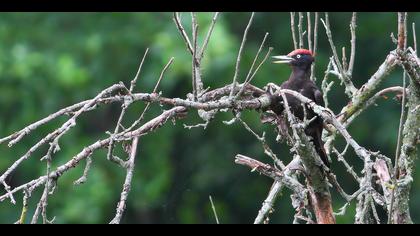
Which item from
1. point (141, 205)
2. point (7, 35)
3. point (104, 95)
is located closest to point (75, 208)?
point (141, 205)

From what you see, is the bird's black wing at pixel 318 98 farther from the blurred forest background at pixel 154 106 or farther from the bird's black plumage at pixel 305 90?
the blurred forest background at pixel 154 106

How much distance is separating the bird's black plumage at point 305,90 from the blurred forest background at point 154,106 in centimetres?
529

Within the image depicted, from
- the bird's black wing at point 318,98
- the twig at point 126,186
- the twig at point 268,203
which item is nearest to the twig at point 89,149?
the twig at point 126,186

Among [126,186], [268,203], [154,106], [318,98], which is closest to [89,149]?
[126,186]

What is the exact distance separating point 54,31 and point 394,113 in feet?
16.7

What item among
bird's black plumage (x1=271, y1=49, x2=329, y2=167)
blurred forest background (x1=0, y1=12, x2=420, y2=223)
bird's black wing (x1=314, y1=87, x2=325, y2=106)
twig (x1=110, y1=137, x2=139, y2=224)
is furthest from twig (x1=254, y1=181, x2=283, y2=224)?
blurred forest background (x1=0, y1=12, x2=420, y2=223)

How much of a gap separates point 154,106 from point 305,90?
732 cm

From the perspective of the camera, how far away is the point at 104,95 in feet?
11.7

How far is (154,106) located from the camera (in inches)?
488

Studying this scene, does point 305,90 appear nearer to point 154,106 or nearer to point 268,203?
point 268,203

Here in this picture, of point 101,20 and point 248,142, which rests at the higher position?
point 101,20

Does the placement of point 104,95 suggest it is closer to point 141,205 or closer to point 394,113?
point 141,205

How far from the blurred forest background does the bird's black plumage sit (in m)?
5.29
